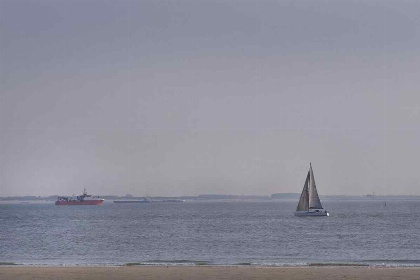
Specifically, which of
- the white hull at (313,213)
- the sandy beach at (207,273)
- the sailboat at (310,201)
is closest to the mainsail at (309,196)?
the sailboat at (310,201)

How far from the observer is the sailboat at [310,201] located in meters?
156

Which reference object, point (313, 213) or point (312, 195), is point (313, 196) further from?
point (313, 213)

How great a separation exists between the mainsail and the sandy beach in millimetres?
107246

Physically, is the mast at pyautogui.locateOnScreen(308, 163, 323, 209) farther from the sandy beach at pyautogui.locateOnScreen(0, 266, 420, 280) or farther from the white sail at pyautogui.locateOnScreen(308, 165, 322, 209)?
the sandy beach at pyautogui.locateOnScreen(0, 266, 420, 280)

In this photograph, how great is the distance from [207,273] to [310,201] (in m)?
117

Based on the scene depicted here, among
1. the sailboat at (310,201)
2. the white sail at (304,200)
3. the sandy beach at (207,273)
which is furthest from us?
the white sail at (304,200)

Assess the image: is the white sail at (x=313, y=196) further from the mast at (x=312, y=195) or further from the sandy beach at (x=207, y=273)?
the sandy beach at (x=207, y=273)

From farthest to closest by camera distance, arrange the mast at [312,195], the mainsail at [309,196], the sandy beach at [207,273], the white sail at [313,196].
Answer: the white sail at [313,196], the mast at [312,195], the mainsail at [309,196], the sandy beach at [207,273]

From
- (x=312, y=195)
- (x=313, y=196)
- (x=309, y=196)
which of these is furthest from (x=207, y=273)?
(x=312, y=195)

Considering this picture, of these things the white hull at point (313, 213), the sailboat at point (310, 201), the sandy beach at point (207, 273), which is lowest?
the sandy beach at point (207, 273)

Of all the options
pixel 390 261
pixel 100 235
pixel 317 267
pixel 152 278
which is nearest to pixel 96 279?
pixel 152 278

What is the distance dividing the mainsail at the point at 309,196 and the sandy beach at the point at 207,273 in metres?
107

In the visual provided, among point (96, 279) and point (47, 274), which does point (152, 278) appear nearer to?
point (96, 279)

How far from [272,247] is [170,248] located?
33.5ft
